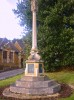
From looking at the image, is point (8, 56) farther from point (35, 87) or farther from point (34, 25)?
point (35, 87)

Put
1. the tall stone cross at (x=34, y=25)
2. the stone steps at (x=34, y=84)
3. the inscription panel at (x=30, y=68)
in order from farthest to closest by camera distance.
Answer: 1. the tall stone cross at (x=34, y=25)
2. the inscription panel at (x=30, y=68)
3. the stone steps at (x=34, y=84)

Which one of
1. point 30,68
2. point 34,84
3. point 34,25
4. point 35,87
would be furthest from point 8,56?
point 35,87

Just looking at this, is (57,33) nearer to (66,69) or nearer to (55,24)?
(55,24)

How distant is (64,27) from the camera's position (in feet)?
78.3

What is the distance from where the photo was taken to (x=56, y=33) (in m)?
23.5

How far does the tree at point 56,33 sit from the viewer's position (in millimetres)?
23031

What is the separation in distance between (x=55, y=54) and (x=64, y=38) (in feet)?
5.82

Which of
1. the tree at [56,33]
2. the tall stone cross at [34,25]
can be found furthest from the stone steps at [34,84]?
the tree at [56,33]

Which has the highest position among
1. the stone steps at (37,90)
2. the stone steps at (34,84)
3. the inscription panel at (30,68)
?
the inscription panel at (30,68)

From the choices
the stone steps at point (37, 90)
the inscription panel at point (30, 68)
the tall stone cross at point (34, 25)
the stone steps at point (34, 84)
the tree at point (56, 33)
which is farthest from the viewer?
the tree at point (56, 33)

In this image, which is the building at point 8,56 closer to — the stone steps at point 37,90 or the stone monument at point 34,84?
the stone monument at point 34,84

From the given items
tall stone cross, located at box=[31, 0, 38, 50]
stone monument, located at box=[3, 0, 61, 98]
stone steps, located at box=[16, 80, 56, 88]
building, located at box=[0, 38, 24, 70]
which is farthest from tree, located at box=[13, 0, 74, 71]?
building, located at box=[0, 38, 24, 70]

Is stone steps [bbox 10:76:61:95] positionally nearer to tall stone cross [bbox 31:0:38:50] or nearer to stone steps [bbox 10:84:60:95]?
stone steps [bbox 10:84:60:95]

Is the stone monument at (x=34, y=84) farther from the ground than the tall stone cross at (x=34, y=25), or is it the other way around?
the tall stone cross at (x=34, y=25)
